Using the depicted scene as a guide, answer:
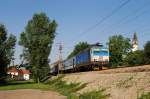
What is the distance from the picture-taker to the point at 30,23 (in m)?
75.1

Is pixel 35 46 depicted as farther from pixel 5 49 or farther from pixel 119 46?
pixel 119 46

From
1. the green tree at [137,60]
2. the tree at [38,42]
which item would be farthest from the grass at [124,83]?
the tree at [38,42]

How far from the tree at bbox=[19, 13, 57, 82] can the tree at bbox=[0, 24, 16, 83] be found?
2927 mm

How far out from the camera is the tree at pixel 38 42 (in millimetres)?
71194

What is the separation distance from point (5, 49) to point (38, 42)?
6.91 meters

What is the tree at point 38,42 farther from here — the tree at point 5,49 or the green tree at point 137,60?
the green tree at point 137,60

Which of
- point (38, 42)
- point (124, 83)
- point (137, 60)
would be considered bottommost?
point (124, 83)

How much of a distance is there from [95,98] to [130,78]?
110 inches

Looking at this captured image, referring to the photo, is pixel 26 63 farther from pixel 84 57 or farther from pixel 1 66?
pixel 84 57

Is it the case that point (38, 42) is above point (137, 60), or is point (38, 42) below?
above

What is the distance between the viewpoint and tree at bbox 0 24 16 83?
226 feet

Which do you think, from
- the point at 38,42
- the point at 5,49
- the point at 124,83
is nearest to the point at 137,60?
the point at 38,42

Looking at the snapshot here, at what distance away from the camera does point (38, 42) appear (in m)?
72.7

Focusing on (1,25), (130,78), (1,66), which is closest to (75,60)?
(1,66)
